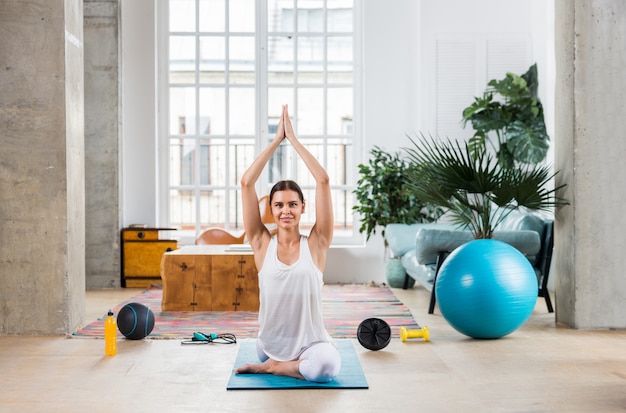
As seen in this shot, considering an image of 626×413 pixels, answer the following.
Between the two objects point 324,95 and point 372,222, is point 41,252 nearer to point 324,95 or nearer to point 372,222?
point 372,222

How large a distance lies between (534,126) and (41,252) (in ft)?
15.0

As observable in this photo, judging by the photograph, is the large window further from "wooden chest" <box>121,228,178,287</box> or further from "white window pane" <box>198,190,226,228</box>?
"wooden chest" <box>121,228,178,287</box>

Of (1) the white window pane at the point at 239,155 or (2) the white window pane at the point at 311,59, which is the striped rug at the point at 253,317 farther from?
(2) the white window pane at the point at 311,59

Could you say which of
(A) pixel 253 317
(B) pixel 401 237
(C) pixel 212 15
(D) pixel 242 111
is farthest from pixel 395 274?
(C) pixel 212 15

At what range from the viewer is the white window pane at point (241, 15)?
25.8 feet

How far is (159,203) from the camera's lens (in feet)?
25.6

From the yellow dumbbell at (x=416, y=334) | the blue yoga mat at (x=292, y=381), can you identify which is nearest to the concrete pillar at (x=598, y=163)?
the yellow dumbbell at (x=416, y=334)

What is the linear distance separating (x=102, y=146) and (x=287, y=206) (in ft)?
13.7

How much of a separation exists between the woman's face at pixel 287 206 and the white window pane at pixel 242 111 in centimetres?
443

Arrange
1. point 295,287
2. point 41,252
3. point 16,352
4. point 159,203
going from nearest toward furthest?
1. point 295,287
2. point 16,352
3. point 41,252
4. point 159,203

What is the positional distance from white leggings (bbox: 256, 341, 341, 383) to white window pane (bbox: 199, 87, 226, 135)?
186 inches

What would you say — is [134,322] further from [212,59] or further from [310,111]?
[212,59]

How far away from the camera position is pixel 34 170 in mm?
4688

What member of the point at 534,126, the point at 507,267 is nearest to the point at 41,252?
the point at 507,267
